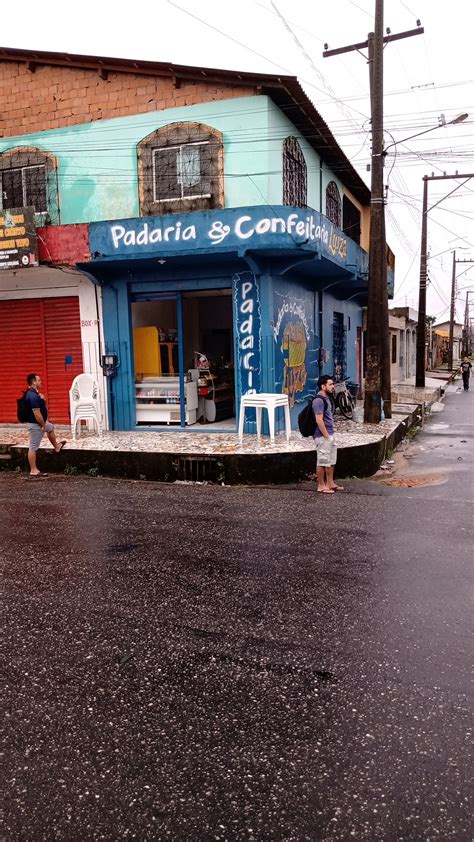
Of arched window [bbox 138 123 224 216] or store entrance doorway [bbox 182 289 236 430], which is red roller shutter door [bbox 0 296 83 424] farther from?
arched window [bbox 138 123 224 216]

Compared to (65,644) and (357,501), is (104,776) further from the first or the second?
(357,501)

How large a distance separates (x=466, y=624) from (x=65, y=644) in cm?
277

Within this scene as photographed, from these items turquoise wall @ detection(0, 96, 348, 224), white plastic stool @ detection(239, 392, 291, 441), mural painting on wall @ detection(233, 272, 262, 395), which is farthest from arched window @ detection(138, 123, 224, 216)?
white plastic stool @ detection(239, 392, 291, 441)

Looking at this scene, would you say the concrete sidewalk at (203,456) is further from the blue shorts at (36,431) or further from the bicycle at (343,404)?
the bicycle at (343,404)

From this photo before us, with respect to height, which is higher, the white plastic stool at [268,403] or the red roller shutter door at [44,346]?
the red roller shutter door at [44,346]

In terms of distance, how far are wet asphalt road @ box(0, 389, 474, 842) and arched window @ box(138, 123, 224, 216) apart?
7180 mm

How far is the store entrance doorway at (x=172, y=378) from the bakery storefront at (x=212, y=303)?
2 centimetres

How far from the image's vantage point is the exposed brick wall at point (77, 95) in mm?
11938

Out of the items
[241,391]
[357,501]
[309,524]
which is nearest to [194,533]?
[309,524]

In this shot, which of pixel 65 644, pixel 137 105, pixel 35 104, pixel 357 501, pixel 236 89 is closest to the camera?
pixel 65 644

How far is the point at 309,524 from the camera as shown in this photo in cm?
724

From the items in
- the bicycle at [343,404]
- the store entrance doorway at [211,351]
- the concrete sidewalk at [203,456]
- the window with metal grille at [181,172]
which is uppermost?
the window with metal grille at [181,172]

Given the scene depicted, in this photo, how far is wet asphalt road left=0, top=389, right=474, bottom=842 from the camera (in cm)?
270

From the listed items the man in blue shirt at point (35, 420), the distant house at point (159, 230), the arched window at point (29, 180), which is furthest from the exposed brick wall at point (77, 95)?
the man in blue shirt at point (35, 420)
